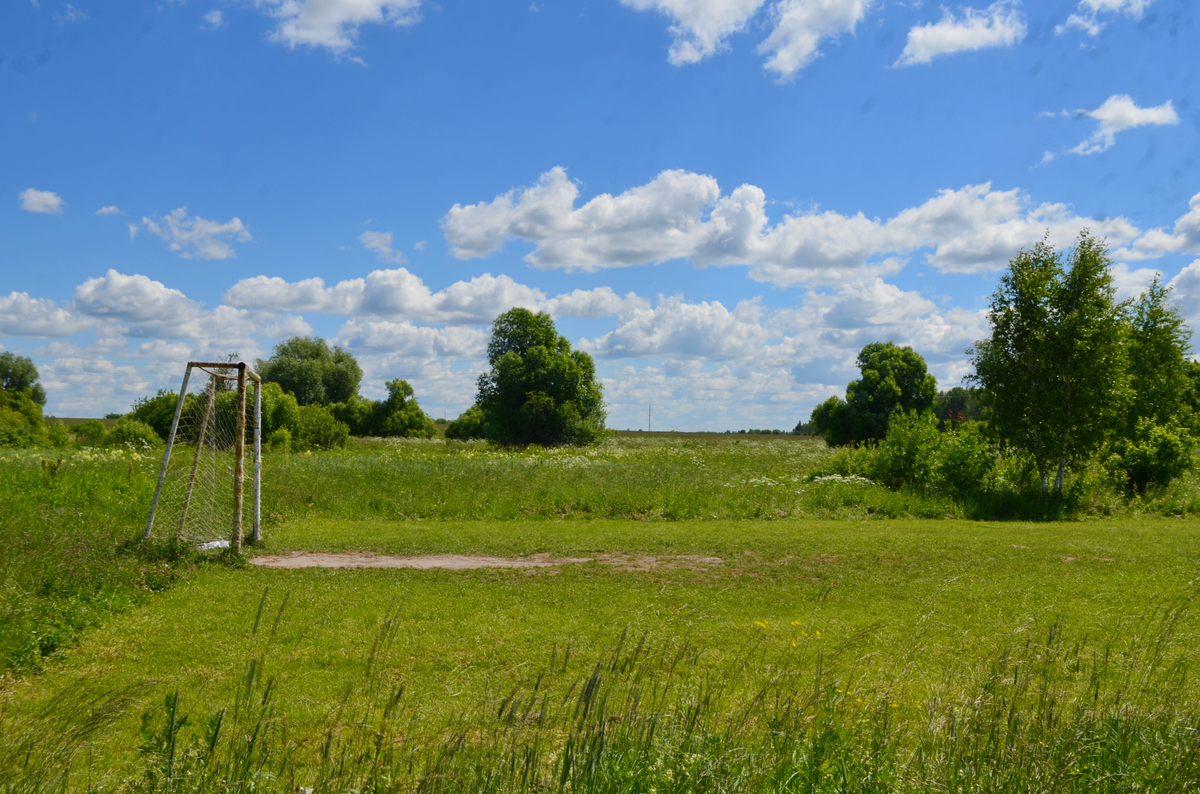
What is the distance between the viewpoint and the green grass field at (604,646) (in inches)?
133

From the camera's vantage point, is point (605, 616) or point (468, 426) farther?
point (468, 426)

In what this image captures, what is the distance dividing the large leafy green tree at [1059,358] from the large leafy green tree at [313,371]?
5613cm

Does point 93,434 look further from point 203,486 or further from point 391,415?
point 391,415

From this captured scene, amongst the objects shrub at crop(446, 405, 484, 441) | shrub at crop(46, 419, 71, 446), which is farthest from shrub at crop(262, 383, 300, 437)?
shrub at crop(446, 405, 484, 441)

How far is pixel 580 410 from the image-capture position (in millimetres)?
50469

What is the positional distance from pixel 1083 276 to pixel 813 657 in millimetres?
20170

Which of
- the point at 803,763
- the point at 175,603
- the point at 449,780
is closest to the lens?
the point at 449,780

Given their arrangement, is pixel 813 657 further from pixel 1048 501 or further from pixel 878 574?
pixel 1048 501

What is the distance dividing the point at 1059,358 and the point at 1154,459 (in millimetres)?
4367

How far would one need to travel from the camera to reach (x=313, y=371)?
230ft

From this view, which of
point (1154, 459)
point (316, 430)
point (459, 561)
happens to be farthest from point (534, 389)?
point (459, 561)

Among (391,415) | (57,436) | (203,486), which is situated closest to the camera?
(203,486)

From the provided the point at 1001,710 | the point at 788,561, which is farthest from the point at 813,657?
the point at 788,561

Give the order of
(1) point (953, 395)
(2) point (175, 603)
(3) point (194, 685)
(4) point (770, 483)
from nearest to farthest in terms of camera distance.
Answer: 1. (3) point (194, 685)
2. (2) point (175, 603)
3. (4) point (770, 483)
4. (1) point (953, 395)
